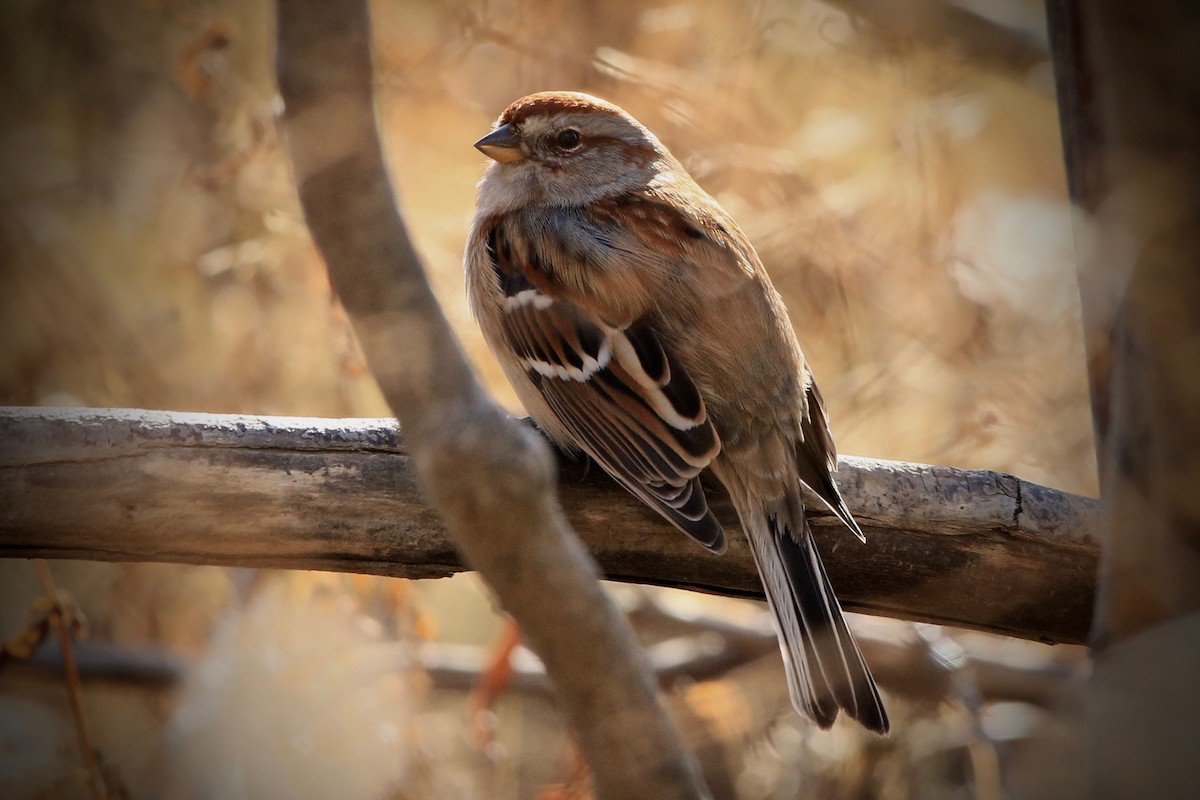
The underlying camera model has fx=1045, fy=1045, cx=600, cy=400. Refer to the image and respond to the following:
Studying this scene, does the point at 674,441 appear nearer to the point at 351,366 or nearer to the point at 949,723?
the point at 351,366

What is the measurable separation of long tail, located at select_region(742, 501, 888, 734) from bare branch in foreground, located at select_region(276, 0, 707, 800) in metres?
0.87

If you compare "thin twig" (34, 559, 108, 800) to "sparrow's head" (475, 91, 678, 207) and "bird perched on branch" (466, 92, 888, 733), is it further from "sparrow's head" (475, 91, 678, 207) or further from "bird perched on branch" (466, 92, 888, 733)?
"sparrow's head" (475, 91, 678, 207)

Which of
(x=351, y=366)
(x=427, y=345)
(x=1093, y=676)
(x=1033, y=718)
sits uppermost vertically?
(x=351, y=366)

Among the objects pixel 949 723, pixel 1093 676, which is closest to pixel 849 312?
pixel 949 723

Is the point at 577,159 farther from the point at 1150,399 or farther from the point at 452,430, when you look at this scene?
A: the point at 452,430

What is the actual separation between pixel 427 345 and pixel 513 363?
5.15 ft

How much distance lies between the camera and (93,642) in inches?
147

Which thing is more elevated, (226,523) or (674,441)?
(226,523)

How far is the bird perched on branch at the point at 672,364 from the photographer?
2133 millimetres

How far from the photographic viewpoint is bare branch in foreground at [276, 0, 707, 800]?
3.20 feet

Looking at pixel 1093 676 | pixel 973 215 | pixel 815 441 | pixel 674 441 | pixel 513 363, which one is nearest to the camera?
pixel 1093 676

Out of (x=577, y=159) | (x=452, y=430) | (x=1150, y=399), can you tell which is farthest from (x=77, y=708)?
(x=1150, y=399)

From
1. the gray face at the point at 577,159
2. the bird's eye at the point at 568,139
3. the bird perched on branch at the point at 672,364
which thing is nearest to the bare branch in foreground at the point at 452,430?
the bird perched on branch at the point at 672,364

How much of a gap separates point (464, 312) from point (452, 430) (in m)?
2.79
